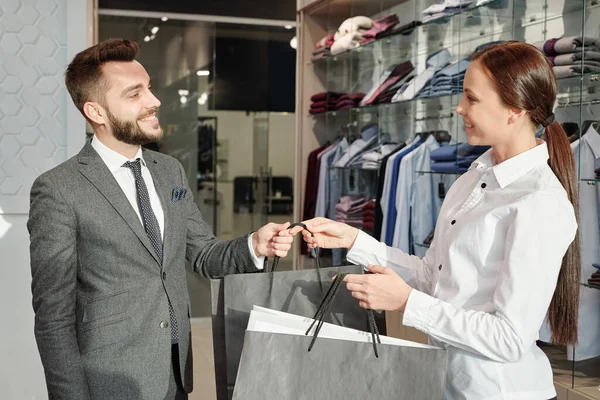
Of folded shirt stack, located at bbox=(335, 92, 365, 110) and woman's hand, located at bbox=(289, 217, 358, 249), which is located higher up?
folded shirt stack, located at bbox=(335, 92, 365, 110)

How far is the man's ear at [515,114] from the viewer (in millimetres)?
1616

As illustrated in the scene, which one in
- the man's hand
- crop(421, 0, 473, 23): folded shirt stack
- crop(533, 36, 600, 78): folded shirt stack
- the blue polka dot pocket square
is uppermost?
crop(421, 0, 473, 23): folded shirt stack

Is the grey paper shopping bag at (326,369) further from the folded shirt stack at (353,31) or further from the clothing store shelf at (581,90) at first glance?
the folded shirt stack at (353,31)

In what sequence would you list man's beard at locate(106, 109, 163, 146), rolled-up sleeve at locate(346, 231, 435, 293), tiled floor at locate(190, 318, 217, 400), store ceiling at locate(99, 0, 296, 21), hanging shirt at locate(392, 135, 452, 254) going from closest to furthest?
rolled-up sleeve at locate(346, 231, 435, 293) < man's beard at locate(106, 109, 163, 146) < tiled floor at locate(190, 318, 217, 400) < hanging shirt at locate(392, 135, 452, 254) < store ceiling at locate(99, 0, 296, 21)

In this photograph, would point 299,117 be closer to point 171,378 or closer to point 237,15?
point 237,15

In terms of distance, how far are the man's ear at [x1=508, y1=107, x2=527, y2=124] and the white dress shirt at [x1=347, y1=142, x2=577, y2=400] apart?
0.27 feet

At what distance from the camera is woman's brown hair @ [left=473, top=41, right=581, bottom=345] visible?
1.58 m

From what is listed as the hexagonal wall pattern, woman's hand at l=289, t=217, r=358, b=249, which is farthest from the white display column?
woman's hand at l=289, t=217, r=358, b=249

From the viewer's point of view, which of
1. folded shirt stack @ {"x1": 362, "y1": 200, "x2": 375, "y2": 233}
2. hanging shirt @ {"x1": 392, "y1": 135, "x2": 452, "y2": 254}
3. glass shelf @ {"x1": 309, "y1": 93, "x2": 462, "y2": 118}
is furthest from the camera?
folded shirt stack @ {"x1": 362, "y1": 200, "x2": 375, "y2": 233}

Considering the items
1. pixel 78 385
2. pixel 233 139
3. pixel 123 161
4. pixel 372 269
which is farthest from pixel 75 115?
pixel 372 269

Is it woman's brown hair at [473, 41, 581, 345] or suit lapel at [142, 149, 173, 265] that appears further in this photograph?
suit lapel at [142, 149, 173, 265]

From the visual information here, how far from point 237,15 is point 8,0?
240 cm

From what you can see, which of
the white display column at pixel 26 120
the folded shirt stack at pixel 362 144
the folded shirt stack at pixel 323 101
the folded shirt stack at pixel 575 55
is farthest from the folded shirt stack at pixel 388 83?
the white display column at pixel 26 120

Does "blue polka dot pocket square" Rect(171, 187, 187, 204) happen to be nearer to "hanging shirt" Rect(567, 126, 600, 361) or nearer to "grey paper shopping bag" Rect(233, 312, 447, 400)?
"grey paper shopping bag" Rect(233, 312, 447, 400)
